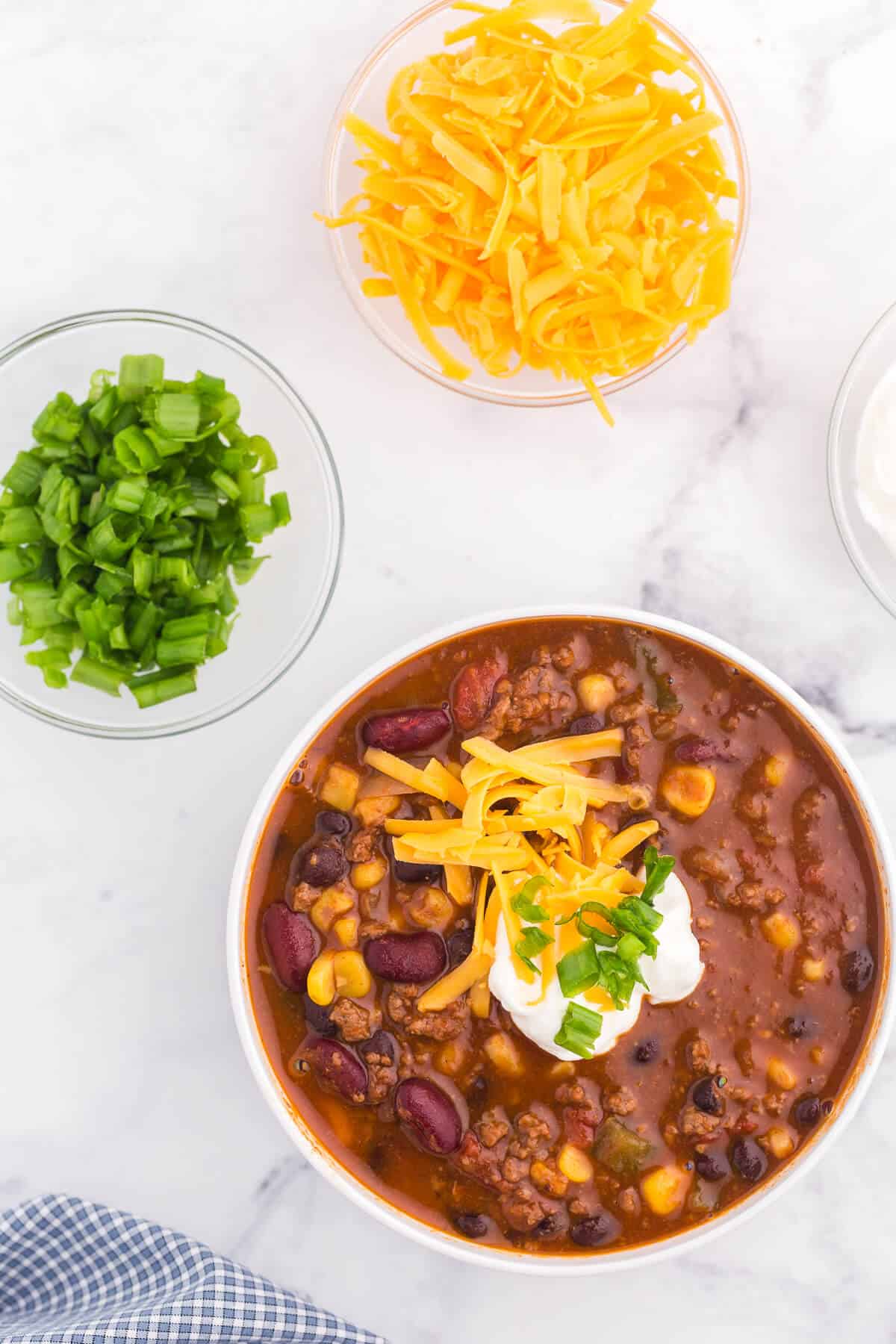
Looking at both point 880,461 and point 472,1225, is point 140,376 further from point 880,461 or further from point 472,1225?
point 472,1225

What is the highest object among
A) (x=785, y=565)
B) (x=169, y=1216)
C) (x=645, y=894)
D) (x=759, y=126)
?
(x=759, y=126)

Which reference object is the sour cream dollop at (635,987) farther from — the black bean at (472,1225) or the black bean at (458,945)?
the black bean at (472,1225)

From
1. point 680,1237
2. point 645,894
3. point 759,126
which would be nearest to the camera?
point 645,894

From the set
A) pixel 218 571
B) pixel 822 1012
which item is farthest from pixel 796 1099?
pixel 218 571

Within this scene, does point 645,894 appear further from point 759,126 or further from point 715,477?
point 759,126

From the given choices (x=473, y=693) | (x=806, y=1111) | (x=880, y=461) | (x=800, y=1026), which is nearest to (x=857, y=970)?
(x=800, y=1026)
